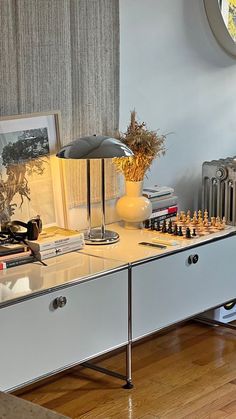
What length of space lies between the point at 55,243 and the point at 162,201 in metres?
0.76

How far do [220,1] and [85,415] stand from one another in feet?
7.07

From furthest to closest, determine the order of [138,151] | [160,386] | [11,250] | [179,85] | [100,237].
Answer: [179,85] < [138,151] < [100,237] < [160,386] < [11,250]

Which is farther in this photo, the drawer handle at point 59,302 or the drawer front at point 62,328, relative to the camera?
the drawer handle at point 59,302

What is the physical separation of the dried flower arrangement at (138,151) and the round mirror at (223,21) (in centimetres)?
74

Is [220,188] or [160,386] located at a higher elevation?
[220,188]

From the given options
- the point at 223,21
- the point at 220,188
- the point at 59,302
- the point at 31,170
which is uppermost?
the point at 223,21

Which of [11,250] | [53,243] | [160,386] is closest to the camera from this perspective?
[11,250]

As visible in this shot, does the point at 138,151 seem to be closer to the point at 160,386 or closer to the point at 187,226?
the point at 187,226

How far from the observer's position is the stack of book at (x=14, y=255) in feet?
9.48

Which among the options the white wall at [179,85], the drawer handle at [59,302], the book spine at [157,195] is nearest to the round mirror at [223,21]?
the white wall at [179,85]

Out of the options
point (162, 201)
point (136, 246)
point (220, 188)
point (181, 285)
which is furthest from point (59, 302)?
point (220, 188)

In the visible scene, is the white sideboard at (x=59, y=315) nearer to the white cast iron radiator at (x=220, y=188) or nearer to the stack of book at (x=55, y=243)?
the stack of book at (x=55, y=243)

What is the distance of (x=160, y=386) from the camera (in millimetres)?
3195

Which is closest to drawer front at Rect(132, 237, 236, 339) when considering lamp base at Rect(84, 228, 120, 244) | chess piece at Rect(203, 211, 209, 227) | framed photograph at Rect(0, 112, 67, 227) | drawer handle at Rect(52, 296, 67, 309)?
chess piece at Rect(203, 211, 209, 227)
